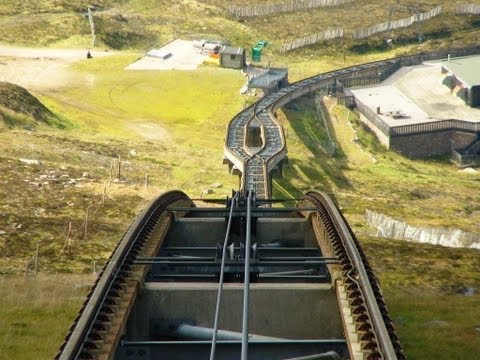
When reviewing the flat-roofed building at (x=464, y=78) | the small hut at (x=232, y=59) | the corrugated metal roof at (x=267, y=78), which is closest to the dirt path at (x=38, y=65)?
the small hut at (x=232, y=59)

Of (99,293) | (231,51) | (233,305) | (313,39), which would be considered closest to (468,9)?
(313,39)

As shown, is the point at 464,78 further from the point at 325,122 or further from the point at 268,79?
the point at 268,79

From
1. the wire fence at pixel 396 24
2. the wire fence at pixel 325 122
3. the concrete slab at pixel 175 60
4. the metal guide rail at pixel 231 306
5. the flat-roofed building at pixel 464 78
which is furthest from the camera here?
the wire fence at pixel 396 24

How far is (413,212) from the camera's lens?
2083 inches

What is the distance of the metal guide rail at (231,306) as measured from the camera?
13719 mm

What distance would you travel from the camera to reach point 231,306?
16328mm

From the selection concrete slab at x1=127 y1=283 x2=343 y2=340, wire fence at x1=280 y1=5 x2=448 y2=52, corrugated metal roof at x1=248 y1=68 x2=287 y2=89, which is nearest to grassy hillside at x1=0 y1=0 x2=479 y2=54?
wire fence at x1=280 y1=5 x2=448 y2=52

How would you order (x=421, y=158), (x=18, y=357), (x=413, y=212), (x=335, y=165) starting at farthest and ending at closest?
(x=421, y=158), (x=335, y=165), (x=413, y=212), (x=18, y=357)

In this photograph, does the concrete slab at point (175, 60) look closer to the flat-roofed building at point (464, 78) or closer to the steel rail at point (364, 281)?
the flat-roofed building at point (464, 78)

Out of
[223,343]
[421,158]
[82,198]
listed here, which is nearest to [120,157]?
[82,198]

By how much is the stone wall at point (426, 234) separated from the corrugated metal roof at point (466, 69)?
4253cm

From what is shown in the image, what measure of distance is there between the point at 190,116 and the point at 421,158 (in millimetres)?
24229

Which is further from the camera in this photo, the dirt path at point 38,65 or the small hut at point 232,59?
the small hut at point 232,59

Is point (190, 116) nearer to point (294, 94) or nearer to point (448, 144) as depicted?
point (294, 94)
